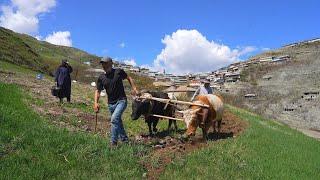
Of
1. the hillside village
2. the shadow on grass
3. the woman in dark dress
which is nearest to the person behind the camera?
the shadow on grass

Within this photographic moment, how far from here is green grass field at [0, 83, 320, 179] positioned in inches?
437

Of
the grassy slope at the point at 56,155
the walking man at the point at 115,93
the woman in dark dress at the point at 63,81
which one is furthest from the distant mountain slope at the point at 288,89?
the grassy slope at the point at 56,155

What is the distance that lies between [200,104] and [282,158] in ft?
10.5

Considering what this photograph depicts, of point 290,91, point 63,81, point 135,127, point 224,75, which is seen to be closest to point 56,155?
point 135,127

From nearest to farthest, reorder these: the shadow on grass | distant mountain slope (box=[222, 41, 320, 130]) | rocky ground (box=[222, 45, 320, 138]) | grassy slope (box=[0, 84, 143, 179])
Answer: grassy slope (box=[0, 84, 143, 179]) < the shadow on grass < rocky ground (box=[222, 45, 320, 138]) < distant mountain slope (box=[222, 41, 320, 130])

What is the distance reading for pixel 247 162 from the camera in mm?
13609

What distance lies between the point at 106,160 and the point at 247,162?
150 inches

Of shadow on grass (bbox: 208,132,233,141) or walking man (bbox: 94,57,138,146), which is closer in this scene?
walking man (bbox: 94,57,138,146)

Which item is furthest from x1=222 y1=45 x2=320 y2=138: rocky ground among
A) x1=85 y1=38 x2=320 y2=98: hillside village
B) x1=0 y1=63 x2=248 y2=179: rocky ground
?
x1=0 y1=63 x2=248 y2=179: rocky ground

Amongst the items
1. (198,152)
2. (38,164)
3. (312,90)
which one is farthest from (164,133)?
(312,90)

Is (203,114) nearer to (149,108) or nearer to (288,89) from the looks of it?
(149,108)

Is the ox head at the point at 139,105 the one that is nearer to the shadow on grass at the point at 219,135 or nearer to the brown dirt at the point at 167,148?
the brown dirt at the point at 167,148

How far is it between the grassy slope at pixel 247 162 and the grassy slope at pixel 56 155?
1.20 meters

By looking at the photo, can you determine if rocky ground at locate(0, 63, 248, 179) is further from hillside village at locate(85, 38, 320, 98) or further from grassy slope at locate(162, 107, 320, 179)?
hillside village at locate(85, 38, 320, 98)
